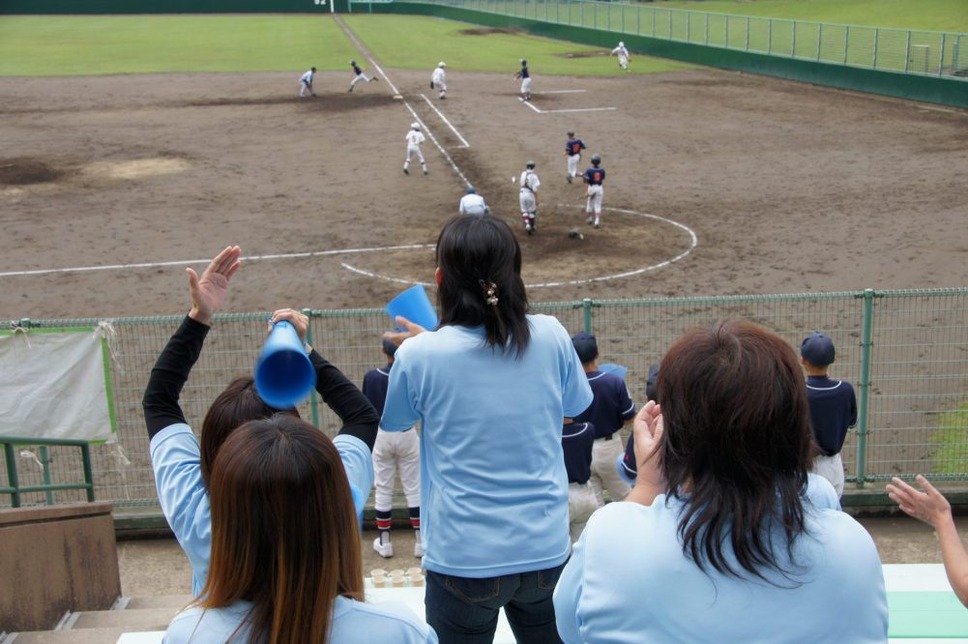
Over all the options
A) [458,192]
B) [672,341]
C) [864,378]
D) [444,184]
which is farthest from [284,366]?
[444,184]

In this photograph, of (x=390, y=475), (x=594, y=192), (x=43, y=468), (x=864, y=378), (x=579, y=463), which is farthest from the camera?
(x=594, y=192)

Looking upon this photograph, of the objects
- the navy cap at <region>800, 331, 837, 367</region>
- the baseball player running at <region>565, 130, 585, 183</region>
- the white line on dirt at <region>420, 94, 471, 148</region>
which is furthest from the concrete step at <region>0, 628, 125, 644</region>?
the white line on dirt at <region>420, 94, 471, 148</region>

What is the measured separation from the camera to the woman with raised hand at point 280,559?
2.47m

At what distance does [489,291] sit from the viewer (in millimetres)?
3816

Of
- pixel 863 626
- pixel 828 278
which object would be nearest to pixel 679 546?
pixel 863 626

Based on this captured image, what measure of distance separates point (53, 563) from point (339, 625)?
477 cm

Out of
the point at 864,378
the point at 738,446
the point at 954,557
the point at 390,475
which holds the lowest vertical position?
the point at 390,475

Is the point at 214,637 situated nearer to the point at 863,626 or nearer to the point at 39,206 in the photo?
the point at 863,626

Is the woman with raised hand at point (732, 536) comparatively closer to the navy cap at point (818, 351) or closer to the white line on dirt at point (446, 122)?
the navy cap at point (818, 351)

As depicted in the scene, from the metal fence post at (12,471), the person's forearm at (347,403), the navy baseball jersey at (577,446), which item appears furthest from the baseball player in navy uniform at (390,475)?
the person's forearm at (347,403)

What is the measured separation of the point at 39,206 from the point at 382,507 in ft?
53.8

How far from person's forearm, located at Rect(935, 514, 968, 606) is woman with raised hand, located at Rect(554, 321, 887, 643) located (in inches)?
28.2

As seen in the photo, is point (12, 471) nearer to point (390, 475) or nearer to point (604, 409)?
point (390, 475)

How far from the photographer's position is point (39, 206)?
21953 millimetres
